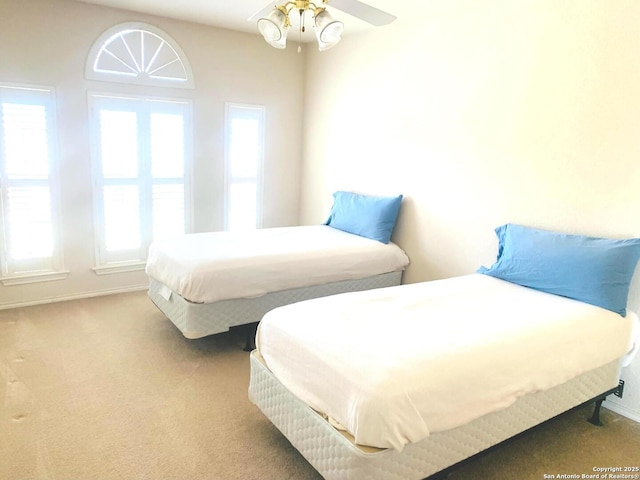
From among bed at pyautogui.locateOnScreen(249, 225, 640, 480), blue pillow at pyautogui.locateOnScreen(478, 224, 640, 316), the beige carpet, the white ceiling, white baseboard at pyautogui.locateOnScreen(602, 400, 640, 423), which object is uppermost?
the white ceiling

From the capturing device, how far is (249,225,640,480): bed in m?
1.69

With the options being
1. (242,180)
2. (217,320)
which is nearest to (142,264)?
(242,180)

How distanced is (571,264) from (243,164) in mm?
3253

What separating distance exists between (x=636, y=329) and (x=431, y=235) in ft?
5.14

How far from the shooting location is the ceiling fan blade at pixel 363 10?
7.42 feet

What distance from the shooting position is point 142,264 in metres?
A: 4.32

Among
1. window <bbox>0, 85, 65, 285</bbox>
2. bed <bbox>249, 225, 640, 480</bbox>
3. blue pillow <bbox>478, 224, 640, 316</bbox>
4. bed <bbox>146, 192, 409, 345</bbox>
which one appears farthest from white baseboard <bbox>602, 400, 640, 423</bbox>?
window <bbox>0, 85, 65, 285</bbox>

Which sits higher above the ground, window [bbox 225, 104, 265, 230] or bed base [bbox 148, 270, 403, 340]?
window [bbox 225, 104, 265, 230]

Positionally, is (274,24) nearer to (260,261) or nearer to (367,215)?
(260,261)

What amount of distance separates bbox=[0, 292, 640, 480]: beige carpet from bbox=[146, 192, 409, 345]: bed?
337mm

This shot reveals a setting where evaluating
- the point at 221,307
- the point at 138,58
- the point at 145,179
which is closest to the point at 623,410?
the point at 221,307

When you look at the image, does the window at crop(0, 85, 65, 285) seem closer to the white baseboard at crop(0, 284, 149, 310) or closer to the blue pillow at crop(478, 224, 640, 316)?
the white baseboard at crop(0, 284, 149, 310)

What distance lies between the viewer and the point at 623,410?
104 inches

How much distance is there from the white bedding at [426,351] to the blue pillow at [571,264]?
3.2 inches
